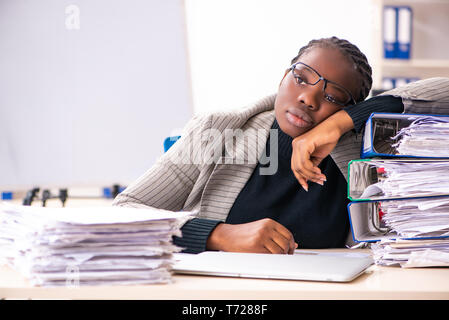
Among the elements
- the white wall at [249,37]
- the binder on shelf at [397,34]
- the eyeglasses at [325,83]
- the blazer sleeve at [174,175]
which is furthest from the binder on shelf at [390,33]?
the blazer sleeve at [174,175]

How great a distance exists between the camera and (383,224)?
984mm

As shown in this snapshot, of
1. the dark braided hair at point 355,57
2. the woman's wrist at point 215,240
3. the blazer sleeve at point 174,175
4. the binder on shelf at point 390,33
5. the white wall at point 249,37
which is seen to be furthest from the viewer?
the white wall at point 249,37

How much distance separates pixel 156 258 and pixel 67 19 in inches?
59.4

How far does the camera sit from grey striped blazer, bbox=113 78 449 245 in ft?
4.37

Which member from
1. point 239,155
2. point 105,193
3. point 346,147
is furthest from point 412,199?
point 105,193

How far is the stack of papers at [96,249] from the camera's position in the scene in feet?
2.22

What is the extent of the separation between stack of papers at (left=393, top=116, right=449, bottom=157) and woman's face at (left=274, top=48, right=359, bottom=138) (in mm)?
417

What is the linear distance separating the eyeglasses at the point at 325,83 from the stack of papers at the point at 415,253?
1.76 feet

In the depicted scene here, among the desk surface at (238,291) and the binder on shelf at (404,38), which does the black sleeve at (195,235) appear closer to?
the desk surface at (238,291)

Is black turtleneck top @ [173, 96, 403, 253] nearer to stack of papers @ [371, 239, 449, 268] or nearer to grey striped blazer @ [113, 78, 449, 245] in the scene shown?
grey striped blazer @ [113, 78, 449, 245]

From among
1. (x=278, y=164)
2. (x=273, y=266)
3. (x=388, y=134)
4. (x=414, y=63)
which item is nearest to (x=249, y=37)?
(x=414, y=63)

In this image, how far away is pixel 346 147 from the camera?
1.34m

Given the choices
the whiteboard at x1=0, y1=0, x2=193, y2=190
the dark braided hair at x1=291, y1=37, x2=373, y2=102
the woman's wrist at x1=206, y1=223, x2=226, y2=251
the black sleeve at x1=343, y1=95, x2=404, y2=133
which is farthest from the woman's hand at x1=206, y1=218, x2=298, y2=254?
the whiteboard at x1=0, y1=0, x2=193, y2=190

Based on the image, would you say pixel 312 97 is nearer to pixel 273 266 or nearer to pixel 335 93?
pixel 335 93
